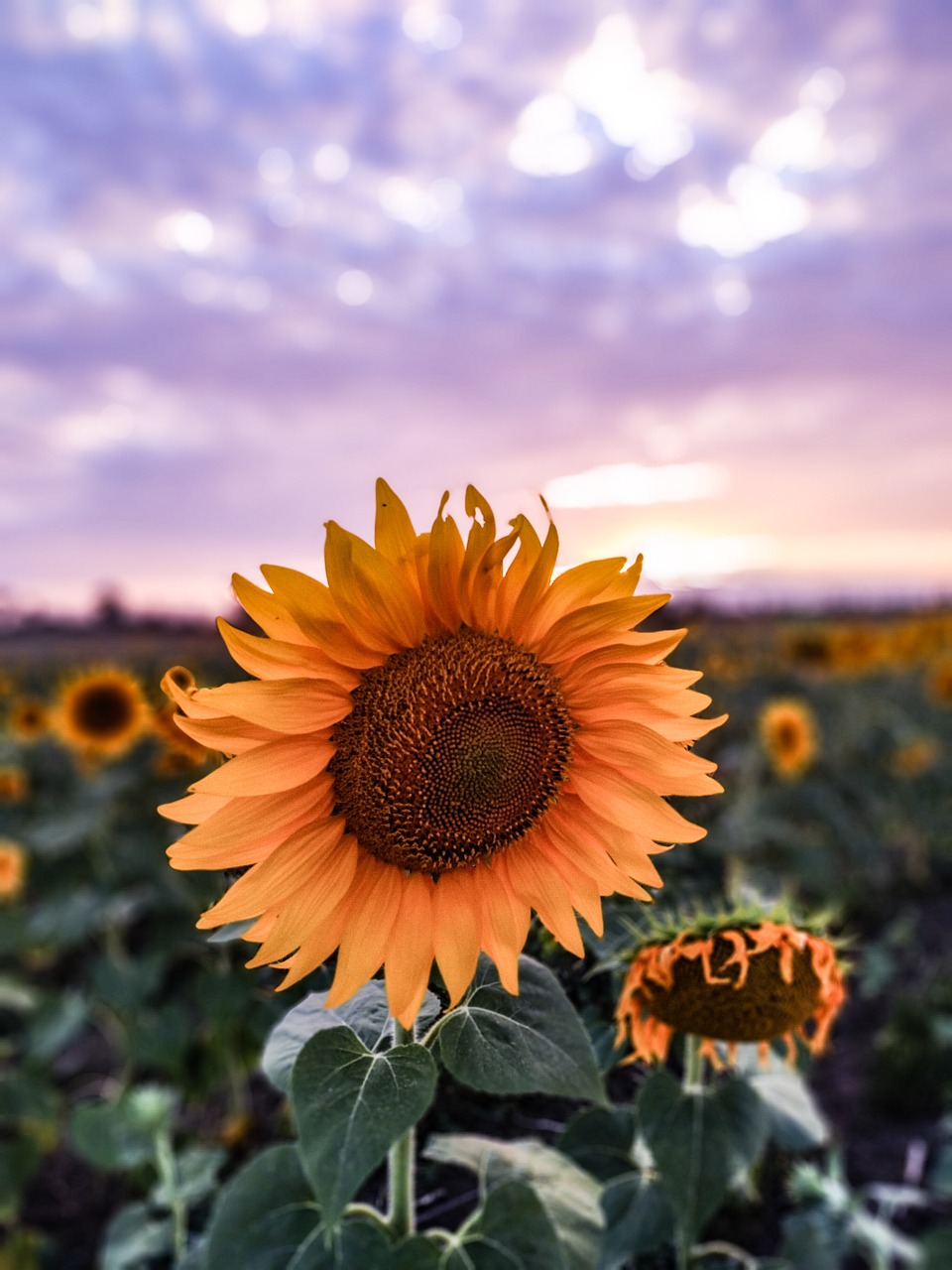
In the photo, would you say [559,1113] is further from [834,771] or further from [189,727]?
[834,771]

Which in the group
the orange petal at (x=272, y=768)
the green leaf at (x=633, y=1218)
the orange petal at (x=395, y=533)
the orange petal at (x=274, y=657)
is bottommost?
the green leaf at (x=633, y=1218)

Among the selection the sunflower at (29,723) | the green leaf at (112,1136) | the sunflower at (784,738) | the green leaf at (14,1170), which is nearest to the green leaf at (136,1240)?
the green leaf at (112,1136)

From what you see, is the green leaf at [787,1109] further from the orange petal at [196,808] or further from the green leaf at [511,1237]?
the orange petal at [196,808]

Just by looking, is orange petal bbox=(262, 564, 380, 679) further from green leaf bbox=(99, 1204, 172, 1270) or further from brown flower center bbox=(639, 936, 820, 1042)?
green leaf bbox=(99, 1204, 172, 1270)

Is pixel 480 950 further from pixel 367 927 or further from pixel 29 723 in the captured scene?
pixel 29 723

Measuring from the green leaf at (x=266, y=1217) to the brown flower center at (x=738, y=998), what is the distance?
440 millimetres

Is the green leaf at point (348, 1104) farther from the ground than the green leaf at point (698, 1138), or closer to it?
farther from the ground

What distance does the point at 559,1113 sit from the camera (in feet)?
4.86

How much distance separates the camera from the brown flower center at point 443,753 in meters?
0.91

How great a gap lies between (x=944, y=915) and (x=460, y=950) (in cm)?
493

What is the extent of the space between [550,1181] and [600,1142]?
9.4 inches

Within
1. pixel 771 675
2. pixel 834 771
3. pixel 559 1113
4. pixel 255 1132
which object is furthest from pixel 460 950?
pixel 771 675

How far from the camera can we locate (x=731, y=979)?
1.03 metres

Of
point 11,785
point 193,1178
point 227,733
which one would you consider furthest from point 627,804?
point 11,785
